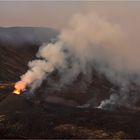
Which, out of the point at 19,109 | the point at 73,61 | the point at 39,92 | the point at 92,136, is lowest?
the point at 92,136

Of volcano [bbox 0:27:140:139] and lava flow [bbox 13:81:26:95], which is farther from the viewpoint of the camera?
lava flow [bbox 13:81:26:95]

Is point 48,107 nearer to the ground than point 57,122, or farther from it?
farther from it

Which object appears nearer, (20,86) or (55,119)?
(55,119)

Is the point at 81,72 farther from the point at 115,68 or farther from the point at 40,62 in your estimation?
the point at 40,62

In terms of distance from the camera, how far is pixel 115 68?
7638 inches

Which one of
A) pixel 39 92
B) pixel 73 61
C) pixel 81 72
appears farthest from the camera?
pixel 81 72

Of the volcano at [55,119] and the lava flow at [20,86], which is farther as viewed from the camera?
the lava flow at [20,86]

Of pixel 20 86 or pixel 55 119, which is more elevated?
pixel 20 86

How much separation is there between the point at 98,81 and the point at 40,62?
74215 mm

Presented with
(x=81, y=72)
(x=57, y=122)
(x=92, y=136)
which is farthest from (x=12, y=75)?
(x=92, y=136)

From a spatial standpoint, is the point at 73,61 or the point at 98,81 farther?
the point at 98,81

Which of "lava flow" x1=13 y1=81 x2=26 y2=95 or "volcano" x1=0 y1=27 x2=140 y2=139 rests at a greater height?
"lava flow" x1=13 y1=81 x2=26 y2=95

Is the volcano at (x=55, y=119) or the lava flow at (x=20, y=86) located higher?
the lava flow at (x=20, y=86)

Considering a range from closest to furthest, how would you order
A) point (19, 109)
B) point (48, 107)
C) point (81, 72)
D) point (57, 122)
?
point (57, 122), point (19, 109), point (48, 107), point (81, 72)
